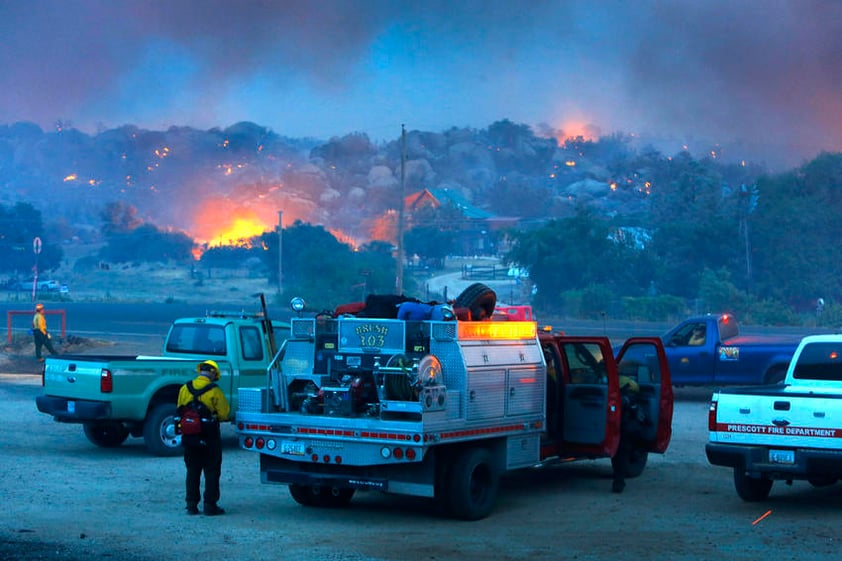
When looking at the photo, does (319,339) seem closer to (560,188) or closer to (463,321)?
(463,321)

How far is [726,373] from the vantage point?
22203 millimetres

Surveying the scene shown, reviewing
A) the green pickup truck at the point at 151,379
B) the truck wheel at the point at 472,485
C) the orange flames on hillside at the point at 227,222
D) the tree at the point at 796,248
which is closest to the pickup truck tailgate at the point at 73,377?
the green pickup truck at the point at 151,379

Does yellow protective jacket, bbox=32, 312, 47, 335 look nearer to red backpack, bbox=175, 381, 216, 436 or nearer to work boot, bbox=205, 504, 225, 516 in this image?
red backpack, bbox=175, 381, 216, 436

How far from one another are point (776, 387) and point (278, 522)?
5624 millimetres

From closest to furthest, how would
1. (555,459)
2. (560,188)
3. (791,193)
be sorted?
(555,459) → (791,193) → (560,188)

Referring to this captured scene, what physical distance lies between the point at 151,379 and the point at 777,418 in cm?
820

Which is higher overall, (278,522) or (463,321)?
(463,321)

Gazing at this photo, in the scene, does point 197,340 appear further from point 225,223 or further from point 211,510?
point 225,223

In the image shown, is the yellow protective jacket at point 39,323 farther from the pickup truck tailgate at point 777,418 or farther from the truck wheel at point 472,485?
the pickup truck tailgate at point 777,418

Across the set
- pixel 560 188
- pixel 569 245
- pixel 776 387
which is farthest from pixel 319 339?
pixel 560 188

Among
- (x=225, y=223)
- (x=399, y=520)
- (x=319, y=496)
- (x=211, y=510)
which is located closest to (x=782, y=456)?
(x=399, y=520)

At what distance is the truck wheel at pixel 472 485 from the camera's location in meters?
11.0

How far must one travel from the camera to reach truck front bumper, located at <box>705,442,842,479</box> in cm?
1105

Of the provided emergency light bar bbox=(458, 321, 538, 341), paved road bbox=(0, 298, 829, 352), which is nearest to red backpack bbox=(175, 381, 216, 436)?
emergency light bar bbox=(458, 321, 538, 341)
